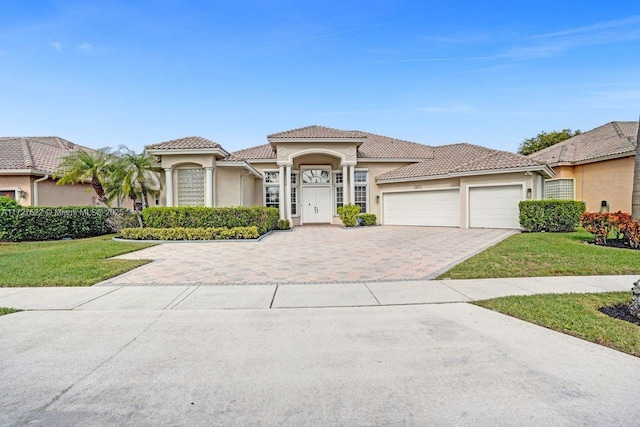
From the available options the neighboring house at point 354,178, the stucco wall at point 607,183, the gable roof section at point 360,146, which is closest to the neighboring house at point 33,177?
the neighboring house at point 354,178

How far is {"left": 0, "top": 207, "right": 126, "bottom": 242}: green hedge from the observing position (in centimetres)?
1355

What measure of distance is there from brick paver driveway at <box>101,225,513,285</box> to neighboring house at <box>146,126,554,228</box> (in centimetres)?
452

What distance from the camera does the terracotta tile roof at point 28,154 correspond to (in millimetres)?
16938

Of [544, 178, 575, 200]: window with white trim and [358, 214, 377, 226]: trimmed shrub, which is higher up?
[544, 178, 575, 200]: window with white trim

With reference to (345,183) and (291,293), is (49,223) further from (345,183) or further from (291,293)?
(345,183)

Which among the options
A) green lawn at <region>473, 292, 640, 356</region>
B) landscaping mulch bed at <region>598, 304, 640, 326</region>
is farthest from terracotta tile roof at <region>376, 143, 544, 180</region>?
landscaping mulch bed at <region>598, 304, 640, 326</region>

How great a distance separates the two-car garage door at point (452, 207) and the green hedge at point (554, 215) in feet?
4.15

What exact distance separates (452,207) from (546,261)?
1016 cm

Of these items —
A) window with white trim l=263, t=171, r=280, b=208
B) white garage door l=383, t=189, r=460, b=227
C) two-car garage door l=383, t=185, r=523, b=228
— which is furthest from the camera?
window with white trim l=263, t=171, r=280, b=208

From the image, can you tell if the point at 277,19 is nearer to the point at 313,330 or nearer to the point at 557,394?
the point at 313,330

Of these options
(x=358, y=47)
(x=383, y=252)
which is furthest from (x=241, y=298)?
(x=358, y=47)

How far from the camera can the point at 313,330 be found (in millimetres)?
4043

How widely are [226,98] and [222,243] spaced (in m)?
9.70

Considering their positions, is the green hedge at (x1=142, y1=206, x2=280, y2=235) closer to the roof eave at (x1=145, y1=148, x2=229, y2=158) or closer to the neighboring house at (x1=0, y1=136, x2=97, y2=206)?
the roof eave at (x1=145, y1=148, x2=229, y2=158)
